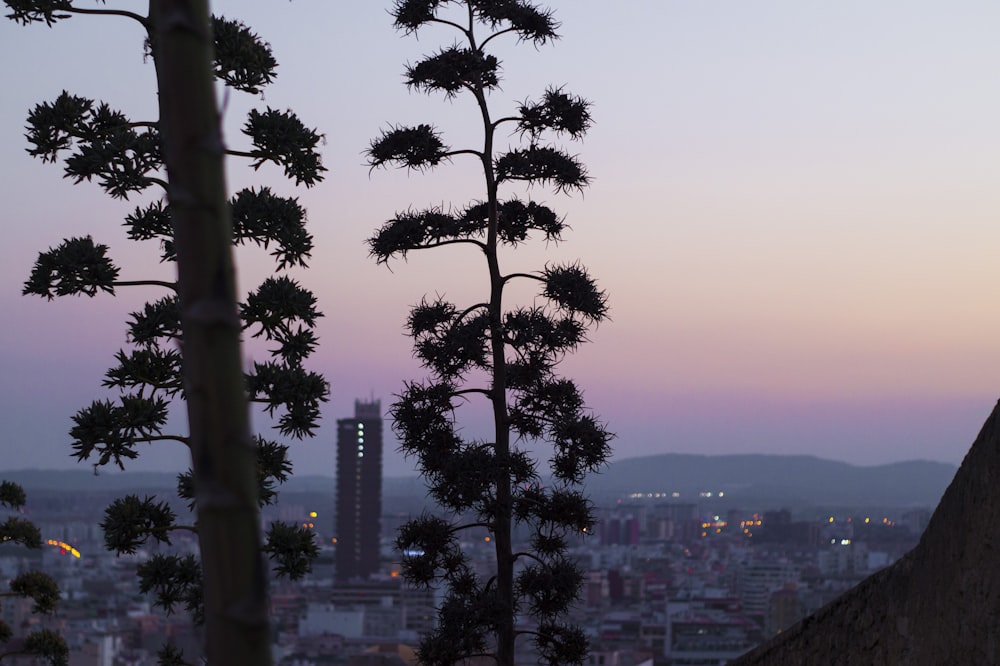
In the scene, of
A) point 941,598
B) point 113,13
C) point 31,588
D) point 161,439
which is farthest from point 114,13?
point 941,598

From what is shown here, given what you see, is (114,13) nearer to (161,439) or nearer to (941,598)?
(161,439)

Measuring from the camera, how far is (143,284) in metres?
9.32

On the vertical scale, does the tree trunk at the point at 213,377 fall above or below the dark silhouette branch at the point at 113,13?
below

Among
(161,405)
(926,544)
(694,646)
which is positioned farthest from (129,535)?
(694,646)

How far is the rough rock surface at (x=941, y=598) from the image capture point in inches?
245

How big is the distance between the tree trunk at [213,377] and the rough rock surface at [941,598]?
5.06 m

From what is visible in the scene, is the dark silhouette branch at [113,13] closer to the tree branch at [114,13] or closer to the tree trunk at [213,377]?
the tree branch at [114,13]

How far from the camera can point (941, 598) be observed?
6.59m

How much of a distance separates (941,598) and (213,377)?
5498 millimetres

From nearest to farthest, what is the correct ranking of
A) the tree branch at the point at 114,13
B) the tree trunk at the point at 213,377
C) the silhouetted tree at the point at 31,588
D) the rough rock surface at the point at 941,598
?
the tree trunk at the point at 213,377, the rough rock surface at the point at 941,598, the tree branch at the point at 114,13, the silhouetted tree at the point at 31,588

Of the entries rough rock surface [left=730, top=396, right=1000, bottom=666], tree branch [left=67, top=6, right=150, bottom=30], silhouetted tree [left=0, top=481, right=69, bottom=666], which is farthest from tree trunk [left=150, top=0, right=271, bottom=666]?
silhouetted tree [left=0, top=481, right=69, bottom=666]

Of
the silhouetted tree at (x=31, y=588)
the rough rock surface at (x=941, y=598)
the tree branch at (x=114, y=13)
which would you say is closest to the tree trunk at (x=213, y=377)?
the rough rock surface at (x=941, y=598)

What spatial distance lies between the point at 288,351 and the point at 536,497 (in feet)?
10.5

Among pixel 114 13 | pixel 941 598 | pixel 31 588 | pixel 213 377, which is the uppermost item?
pixel 114 13
